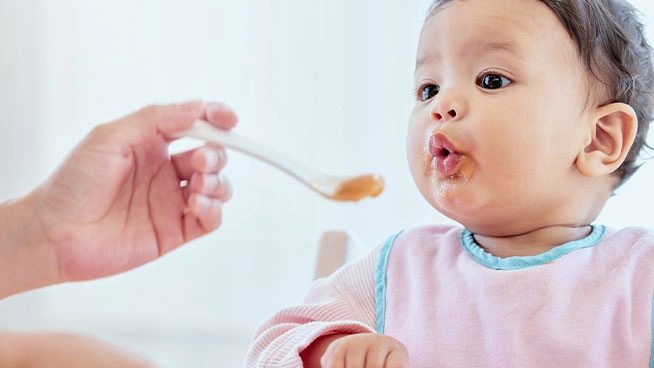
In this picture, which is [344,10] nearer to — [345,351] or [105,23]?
[105,23]

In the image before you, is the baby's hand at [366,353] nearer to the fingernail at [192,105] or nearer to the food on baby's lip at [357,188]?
the food on baby's lip at [357,188]

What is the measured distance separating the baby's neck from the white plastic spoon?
0.83 ft

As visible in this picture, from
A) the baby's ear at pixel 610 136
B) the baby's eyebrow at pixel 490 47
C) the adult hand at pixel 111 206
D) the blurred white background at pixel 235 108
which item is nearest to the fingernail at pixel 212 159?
the adult hand at pixel 111 206

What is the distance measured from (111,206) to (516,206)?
48 centimetres

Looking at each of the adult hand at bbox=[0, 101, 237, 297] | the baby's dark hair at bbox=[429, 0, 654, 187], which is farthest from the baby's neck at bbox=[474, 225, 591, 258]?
the adult hand at bbox=[0, 101, 237, 297]

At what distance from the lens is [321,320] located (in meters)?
1.02

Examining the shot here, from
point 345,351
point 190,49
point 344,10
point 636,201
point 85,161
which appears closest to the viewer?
point 345,351

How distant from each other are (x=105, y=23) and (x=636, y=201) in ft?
5.19

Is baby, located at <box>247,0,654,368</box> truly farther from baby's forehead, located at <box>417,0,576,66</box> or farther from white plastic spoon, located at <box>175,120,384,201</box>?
white plastic spoon, located at <box>175,120,384,201</box>

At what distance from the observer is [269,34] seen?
2.29 meters

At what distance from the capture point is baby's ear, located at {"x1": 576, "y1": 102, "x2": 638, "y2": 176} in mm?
1018

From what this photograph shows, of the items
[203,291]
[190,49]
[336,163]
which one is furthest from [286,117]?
[203,291]

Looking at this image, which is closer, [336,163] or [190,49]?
[336,163]

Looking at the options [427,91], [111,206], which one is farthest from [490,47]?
[111,206]
